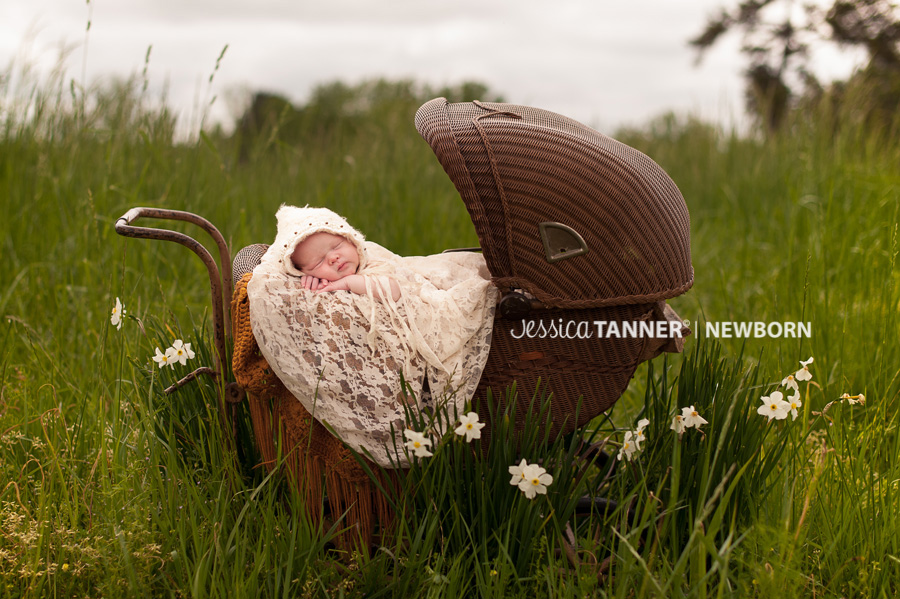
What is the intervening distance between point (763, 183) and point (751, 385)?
154 inches

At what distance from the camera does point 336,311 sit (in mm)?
1740

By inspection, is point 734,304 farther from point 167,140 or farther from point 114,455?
point 167,140

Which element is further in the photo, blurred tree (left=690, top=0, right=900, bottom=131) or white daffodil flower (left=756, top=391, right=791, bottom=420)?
blurred tree (left=690, top=0, right=900, bottom=131)

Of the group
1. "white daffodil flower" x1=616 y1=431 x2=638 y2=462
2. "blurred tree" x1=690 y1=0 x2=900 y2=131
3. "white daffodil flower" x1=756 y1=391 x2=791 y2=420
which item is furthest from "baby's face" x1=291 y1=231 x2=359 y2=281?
"blurred tree" x1=690 y1=0 x2=900 y2=131

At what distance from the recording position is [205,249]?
1.75m

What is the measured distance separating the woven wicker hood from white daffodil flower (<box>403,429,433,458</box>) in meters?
0.44

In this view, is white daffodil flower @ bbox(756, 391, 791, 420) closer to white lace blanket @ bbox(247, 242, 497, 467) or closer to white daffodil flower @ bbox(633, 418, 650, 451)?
white daffodil flower @ bbox(633, 418, 650, 451)

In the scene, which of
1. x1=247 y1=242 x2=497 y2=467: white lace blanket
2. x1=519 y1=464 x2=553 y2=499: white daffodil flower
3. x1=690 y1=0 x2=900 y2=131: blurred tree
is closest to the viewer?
x1=519 y1=464 x2=553 y2=499: white daffodil flower

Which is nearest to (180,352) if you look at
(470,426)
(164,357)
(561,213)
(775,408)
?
(164,357)

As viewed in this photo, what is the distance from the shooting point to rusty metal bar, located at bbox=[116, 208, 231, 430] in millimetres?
1721

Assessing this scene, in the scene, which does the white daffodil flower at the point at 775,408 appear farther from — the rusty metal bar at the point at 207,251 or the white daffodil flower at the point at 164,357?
the white daffodil flower at the point at 164,357

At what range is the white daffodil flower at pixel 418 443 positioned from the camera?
1.61 m

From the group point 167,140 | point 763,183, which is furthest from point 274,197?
point 763,183

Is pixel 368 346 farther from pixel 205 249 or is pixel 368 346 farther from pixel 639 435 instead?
pixel 639 435
